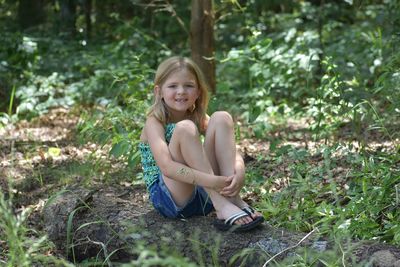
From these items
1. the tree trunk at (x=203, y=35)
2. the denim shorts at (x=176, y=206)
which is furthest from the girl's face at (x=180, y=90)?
the tree trunk at (x=203, y=35)

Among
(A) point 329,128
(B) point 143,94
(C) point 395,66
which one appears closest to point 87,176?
(B) point 143,94

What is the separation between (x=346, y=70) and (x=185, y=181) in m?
3.72

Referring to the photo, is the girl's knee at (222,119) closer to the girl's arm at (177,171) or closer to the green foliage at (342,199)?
the girl's arm at (177,171)

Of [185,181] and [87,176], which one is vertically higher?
[185,181]

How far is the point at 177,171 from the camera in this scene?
330 centimetres

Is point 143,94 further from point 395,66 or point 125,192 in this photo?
point 395,66

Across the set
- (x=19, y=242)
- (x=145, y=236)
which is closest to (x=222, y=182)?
(x=145, y=236)

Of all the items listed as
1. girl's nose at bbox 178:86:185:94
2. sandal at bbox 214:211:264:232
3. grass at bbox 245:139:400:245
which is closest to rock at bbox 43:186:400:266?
sandal at bbox 214:211:264:232

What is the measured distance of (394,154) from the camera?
416 centimetres

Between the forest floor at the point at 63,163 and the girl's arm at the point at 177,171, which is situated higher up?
the girl's arm at the point at 177,171

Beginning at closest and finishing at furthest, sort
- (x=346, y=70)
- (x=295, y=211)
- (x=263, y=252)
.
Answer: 1. (x=263, y=252)
2. (x=295, y=211)
3. (x=346, y=70)

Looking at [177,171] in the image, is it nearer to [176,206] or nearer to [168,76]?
[176,206]

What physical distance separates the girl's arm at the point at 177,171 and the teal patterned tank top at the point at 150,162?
129mm

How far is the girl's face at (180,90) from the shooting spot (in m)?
3.61
